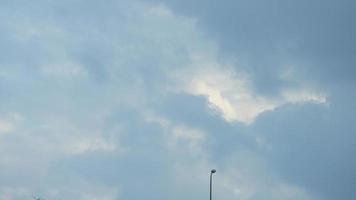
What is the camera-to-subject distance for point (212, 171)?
58375mm

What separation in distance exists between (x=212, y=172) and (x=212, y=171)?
0.44m

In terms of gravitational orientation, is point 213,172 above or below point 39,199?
below

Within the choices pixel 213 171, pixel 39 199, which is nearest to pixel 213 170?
pixel 213 171

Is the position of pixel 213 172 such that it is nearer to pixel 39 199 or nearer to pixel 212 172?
pixel 212 172

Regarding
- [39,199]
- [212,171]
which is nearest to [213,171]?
[212,171]

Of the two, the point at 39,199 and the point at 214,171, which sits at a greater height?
the point at 39,199

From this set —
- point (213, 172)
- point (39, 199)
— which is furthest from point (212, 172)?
point (39, 199)

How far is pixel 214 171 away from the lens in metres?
58.5

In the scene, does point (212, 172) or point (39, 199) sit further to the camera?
point (39, 199)

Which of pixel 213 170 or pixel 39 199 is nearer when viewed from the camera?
pixel 213 170

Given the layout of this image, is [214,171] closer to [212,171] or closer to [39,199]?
[212,171]

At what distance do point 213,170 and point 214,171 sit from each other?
12.7 inches

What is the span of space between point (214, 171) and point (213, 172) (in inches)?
11.1

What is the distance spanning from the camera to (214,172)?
2309 inches
